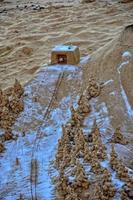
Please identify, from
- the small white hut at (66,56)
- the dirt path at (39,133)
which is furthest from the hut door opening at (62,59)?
the dirt path at (39,133)

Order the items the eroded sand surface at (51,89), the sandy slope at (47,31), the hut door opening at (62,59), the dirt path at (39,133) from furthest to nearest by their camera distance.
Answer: the sandy slope at (47,31) < the hut door opening at (62,59) < the eroded sand surface at (51,89) < the dirt path at (39,133)

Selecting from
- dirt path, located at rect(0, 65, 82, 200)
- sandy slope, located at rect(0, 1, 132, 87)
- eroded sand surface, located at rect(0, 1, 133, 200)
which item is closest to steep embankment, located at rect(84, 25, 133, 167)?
eroded sand surface, located at rect(0, 1, 133, 200)

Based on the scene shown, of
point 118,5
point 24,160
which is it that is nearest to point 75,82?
point 24,160

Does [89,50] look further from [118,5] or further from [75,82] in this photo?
[118,5]

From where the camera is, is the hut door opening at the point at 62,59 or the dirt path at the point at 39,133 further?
the hut door opening at the point at 62,59

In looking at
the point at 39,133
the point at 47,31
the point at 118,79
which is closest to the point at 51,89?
the point at 118,79

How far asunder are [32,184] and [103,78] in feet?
9.14

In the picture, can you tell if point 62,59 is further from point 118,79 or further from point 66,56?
point 118,79

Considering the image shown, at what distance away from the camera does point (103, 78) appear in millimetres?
7730

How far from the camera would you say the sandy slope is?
9.98 meters

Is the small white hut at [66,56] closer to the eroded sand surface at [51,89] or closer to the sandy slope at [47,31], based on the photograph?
the eroded sand surface at [51,89]

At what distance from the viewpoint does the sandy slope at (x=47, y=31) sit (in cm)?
998

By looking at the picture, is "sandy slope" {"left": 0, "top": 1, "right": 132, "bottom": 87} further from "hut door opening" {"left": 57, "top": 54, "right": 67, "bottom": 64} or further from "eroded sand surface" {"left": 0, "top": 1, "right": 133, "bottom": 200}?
"hut door opening" {"left": 57, "top": 54, "right": 67, "bottom": 64}

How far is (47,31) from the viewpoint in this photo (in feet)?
40.1
